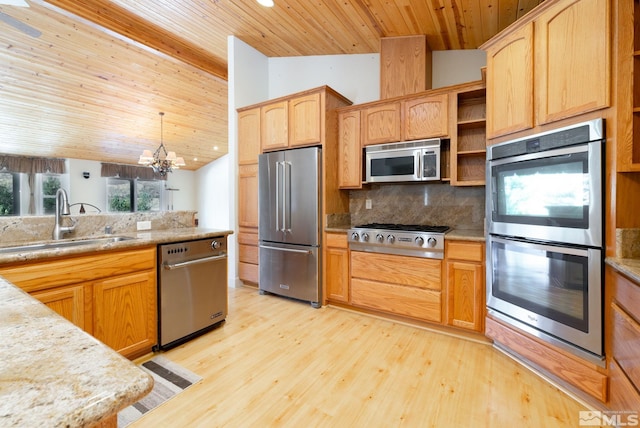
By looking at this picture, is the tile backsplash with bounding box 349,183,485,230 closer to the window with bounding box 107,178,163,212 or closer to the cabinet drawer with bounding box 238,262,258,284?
the cabinet drawer with bounding box 238,262,258,284

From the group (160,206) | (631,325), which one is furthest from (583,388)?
(160,206)

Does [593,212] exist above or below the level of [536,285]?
above

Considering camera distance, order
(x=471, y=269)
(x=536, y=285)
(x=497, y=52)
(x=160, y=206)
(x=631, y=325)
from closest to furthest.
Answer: (x=631, y=325) → (x=536, y=285) → (x=497, y=52) → (x=471, y=269) → (x=160, y=206)

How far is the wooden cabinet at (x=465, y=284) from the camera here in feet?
8.21

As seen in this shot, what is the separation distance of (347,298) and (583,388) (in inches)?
75.4

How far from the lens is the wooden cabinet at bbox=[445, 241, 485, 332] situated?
2.50m

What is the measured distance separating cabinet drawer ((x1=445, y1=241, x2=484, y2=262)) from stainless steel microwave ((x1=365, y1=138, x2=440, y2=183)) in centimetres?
69

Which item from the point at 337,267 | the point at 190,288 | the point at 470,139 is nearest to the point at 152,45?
the point at 190,288

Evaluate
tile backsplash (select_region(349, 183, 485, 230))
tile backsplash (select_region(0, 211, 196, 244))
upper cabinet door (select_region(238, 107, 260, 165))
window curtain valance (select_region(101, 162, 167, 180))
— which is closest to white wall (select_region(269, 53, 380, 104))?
upper cabinet door (select_region(238, 107, 260, 165))

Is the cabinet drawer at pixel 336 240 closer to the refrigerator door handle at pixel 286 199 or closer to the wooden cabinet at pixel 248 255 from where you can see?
the refrigerator door handle at pixel 286 199

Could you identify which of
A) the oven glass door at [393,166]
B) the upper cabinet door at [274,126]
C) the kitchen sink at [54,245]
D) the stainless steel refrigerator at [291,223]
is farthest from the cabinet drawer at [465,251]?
the kitchen sink at [54,245]

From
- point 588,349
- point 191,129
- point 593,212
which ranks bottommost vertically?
point 588,349

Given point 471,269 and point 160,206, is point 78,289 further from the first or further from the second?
point 160,206

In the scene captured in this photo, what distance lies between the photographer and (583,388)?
1758mm
